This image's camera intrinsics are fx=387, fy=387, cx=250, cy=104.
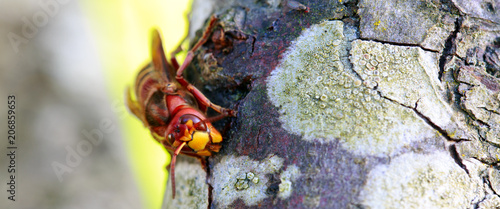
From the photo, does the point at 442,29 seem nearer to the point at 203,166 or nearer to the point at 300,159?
the point at 300,159

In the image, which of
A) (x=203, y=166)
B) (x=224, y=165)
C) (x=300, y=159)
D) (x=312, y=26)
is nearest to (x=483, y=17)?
(x=312, y=26)

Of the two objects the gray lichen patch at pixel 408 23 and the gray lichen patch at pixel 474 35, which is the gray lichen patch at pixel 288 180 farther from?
the gray lichen patch at pixel 474 35

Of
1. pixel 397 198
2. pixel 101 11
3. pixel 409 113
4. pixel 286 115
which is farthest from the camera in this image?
pixel 101 11

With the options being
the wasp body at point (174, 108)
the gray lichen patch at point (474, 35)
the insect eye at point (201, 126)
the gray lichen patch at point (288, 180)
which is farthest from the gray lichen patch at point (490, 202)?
the insect eye at point (201, 126)

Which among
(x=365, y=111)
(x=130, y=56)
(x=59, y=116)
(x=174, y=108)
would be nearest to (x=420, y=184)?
(x=365, y=111)

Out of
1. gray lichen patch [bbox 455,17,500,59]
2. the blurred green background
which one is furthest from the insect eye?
the blurred green background
